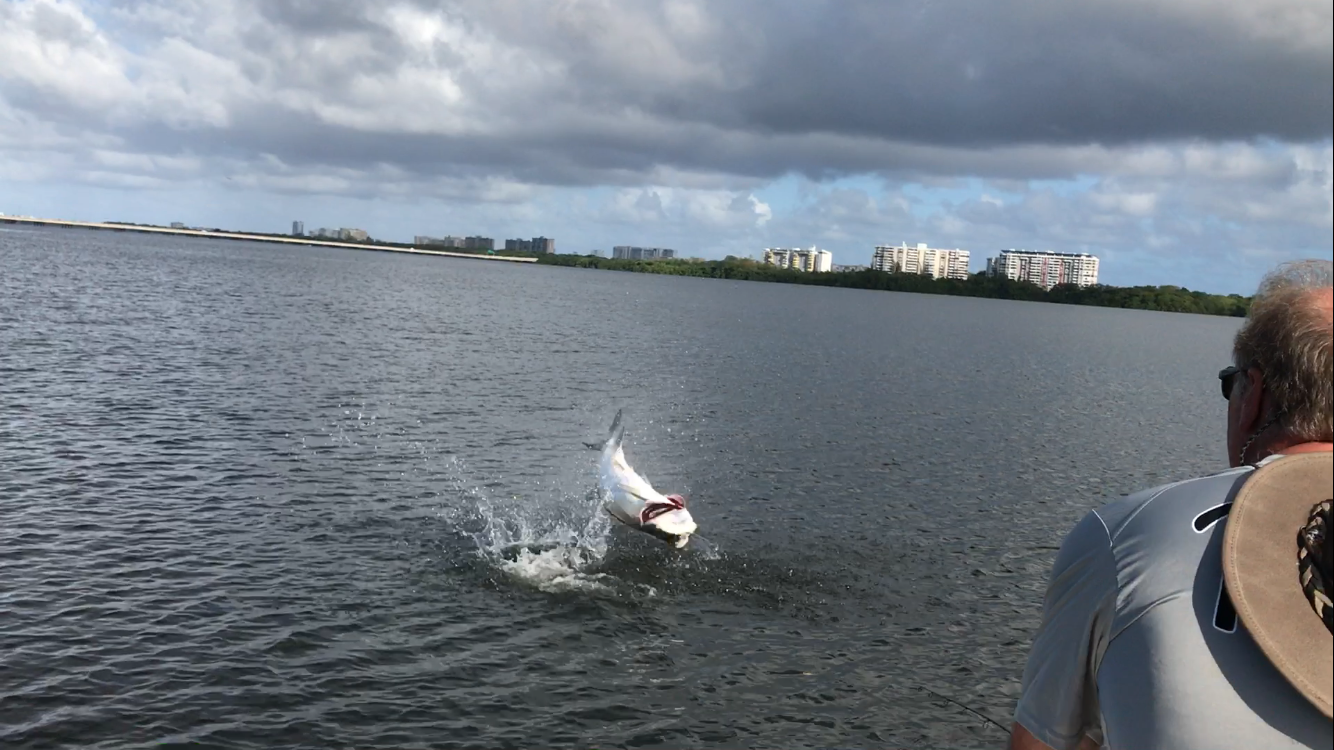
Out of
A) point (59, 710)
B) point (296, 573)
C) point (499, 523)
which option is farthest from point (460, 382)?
point (59, 710)

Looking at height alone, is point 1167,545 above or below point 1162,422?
above

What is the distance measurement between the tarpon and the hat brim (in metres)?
17.1

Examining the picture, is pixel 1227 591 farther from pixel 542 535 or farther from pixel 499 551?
pixel 542 535

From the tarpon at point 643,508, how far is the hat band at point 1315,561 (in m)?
17.2

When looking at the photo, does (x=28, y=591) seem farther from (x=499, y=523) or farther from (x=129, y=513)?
(x=499, y=523)

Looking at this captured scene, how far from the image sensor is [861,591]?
2005 centimetres

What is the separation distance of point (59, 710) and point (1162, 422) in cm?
4751

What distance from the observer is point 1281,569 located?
2885 millimetres

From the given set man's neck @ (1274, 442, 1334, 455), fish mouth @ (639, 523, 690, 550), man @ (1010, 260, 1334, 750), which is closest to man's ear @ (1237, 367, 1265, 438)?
man @ (1010, 260, 1334, 750)

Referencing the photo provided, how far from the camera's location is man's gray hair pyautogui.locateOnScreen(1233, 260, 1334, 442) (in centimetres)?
342

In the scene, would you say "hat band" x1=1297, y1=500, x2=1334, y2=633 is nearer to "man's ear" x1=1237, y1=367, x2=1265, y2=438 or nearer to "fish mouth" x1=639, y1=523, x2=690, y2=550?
"man's ear" x1=1237, y1=367, x2=1265, y2=438

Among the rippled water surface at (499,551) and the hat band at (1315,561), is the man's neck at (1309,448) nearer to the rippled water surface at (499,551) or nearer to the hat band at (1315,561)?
the hat band at (1315,561)

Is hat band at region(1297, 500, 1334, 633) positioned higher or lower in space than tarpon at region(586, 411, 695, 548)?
higher

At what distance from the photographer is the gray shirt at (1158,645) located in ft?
9.55
